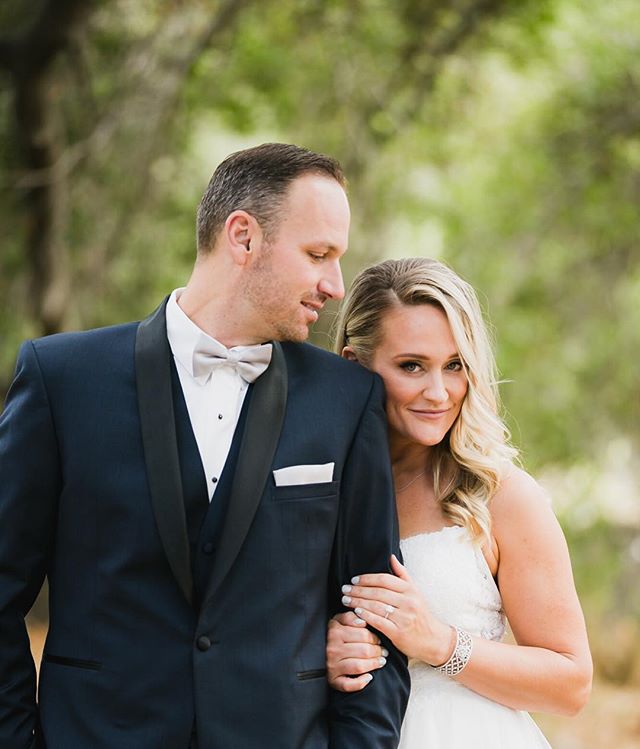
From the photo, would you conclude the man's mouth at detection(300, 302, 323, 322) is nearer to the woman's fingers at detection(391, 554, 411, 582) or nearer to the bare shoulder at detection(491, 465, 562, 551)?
the woman's fingers at detection(391, 554, 411, 582)

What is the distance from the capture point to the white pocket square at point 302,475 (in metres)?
2.59

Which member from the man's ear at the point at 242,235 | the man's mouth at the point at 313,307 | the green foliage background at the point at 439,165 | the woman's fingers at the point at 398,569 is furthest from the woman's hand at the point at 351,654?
the green foliage background at the point at 439,165

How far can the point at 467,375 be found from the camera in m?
2.99

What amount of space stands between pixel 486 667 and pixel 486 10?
6.93 m

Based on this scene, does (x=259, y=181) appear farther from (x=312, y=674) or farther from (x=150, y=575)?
(x=312, y=674)

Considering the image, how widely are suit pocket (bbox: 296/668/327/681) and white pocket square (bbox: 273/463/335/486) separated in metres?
0.41

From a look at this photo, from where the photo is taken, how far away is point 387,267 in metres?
3.16

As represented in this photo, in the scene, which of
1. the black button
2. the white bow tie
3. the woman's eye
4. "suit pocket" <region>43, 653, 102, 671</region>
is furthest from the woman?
"suit pocket" <region>43, 653, 102, 671</region>

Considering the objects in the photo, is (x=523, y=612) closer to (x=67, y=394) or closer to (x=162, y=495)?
(x=162, y=495)

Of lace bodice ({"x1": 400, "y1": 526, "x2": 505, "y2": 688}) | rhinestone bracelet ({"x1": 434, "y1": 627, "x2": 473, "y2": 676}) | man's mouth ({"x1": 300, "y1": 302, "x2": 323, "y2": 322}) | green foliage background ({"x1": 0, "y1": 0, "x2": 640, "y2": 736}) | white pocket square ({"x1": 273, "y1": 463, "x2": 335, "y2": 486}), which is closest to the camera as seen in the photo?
white pocket square ({"x1": 273, "y1": 463, "x2": 335, "y2": 486})

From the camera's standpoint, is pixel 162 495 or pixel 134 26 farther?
pixel 134 26

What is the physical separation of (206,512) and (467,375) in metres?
0.81

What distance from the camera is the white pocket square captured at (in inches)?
102

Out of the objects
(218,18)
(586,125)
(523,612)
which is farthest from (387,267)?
(586,125)
